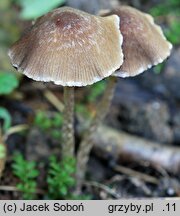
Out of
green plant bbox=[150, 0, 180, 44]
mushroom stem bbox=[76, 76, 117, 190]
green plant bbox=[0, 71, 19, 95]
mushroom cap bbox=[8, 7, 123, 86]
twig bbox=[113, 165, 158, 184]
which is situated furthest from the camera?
green plant bbox=[150, 0, 180, 44]

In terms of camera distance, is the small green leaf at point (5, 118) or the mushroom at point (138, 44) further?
the small green leaf at point (5, 118)

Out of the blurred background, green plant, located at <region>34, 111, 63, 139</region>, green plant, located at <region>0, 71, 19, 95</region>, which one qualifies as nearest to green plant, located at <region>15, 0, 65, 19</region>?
the blurred background

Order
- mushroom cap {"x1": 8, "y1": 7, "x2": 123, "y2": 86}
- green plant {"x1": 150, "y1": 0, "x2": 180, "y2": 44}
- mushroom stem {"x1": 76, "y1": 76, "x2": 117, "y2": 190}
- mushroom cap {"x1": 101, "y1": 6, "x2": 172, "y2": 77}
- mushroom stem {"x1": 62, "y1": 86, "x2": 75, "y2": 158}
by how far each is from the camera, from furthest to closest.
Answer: green plant {"x1": 150, "y1": 0, "x2": 180, "y2": 44} → mushroom stem {"x1": 76, "y1": 76, "x2": 117, "y2": 190} → mushroom stem {"x1": 62, "y1": 86, "x2": 75, "y2": 158} → mushroom cap {"x1": 101, "y1": 6, "x2": 172, "y2": 77} → mushroom cap {"x1": 8, "y1": 7, "x2": 123, "y2": 86}

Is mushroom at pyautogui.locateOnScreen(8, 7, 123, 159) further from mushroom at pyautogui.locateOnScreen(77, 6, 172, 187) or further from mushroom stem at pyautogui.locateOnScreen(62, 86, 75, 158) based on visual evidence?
mushroom stem at pyautogui.locateOnScreen(62, 86, 75, 158)

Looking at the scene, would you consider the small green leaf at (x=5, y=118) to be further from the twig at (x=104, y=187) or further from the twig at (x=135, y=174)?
the twig at (x=135, y=174)

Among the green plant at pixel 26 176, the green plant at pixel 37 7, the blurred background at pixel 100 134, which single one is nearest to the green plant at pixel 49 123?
the blurred background at pixel 100 134

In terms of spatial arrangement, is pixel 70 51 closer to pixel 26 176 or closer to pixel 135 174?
pixel 26 176

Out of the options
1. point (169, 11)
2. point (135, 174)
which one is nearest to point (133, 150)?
point (135, 174)
